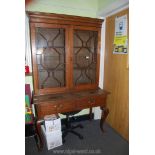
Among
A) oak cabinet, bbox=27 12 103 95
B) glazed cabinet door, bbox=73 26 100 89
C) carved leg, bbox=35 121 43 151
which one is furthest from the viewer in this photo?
glazed cabinet door, bbox=73 26 100 89

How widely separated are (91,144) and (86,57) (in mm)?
1439

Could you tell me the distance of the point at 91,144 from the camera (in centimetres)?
214

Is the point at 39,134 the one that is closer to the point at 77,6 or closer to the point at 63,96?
the point at 63,96

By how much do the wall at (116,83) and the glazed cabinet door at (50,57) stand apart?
78 cm

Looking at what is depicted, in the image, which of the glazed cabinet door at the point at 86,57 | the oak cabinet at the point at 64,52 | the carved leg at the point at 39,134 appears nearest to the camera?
the carved leg at the point at 39,134

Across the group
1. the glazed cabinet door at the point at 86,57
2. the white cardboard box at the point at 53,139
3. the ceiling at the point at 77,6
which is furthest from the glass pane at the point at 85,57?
the white cardboard box at the point at 53,139

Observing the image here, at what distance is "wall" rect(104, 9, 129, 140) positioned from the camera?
86.0 inches

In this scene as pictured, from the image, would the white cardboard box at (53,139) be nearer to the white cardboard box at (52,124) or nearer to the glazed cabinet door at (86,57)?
the white cardboard box at (52,124)

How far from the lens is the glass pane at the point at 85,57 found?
239 centimetres

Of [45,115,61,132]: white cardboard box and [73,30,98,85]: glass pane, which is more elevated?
[73,30,98,85]: glass pane

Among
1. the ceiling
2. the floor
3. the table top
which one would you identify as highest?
the ceiling

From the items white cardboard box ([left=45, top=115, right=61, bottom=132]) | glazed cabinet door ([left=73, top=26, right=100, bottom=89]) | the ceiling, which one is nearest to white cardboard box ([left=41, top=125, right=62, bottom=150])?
white cardboard box ([left=45, top=115, right=61, bottom=132])

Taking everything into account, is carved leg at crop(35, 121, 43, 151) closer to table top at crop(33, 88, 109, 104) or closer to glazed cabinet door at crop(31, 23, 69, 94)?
table top at crop(33, 88, 109, 104)
